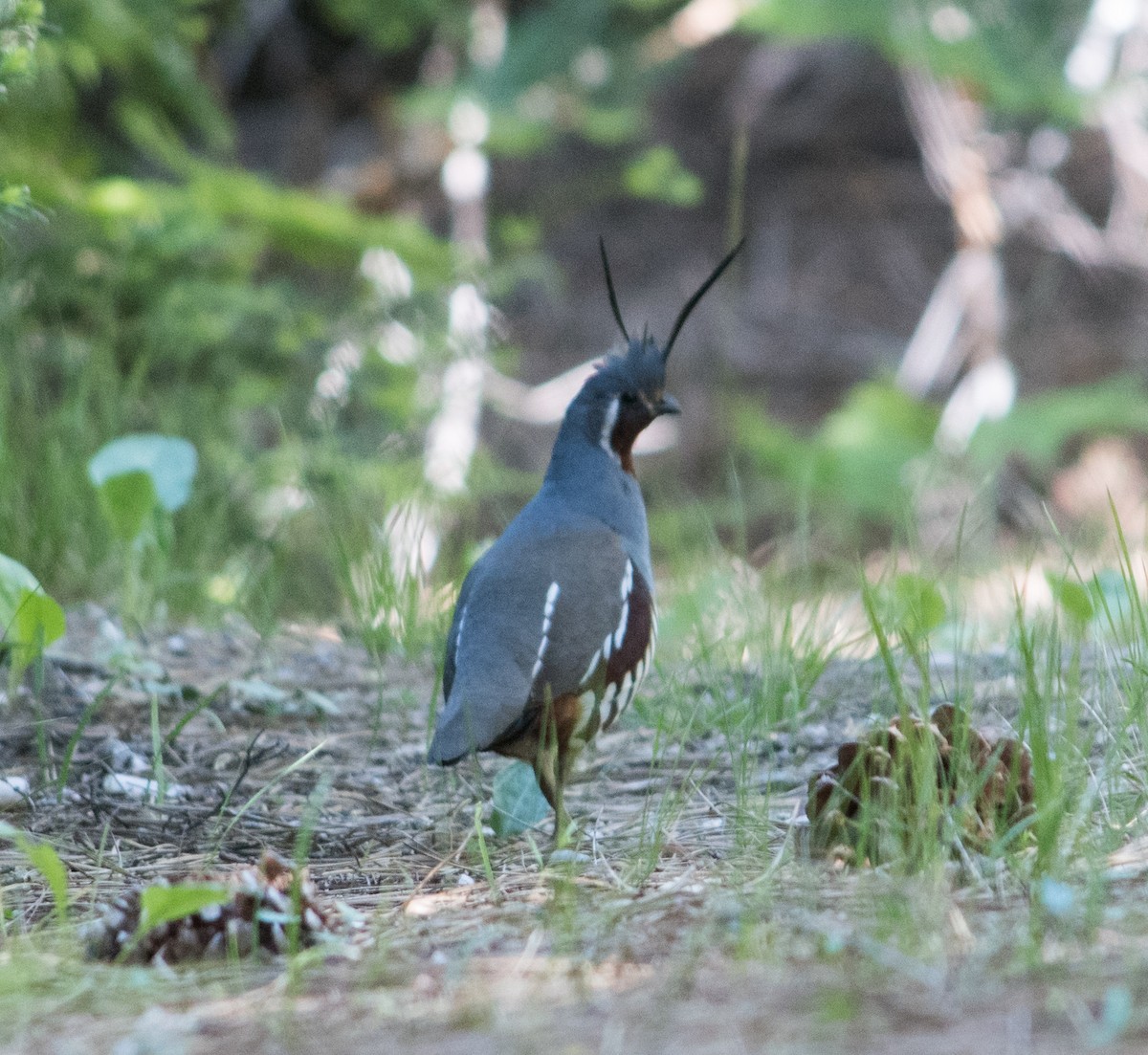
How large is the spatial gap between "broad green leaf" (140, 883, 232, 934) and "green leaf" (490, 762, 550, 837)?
1156 mm

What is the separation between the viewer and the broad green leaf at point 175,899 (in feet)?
7.48

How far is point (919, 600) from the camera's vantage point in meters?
3.95

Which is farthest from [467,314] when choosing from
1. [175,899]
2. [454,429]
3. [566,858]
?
[175,899]

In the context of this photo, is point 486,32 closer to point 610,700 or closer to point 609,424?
point 609,424

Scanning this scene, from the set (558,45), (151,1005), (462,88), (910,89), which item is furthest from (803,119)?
(151,1005)

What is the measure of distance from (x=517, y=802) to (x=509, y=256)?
7893 mm

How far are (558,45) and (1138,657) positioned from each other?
961 cm


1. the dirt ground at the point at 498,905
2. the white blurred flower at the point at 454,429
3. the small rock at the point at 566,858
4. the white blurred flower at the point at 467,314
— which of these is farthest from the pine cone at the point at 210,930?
the white blurred flower at the point at 467,314

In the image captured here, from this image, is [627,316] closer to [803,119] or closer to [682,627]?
[803,119]

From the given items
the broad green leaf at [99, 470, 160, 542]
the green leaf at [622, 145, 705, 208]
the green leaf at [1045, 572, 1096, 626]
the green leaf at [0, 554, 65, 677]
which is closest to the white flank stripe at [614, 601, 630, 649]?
the green leaf at [1045, 572, 1096, 626]

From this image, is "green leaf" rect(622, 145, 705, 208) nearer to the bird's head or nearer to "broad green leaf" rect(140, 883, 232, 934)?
the bird's head

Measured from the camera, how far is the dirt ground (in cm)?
195

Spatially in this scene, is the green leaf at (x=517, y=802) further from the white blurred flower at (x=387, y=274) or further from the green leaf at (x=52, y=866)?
the white blurred flower at (x=387, y=274)

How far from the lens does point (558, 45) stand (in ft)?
38.5
